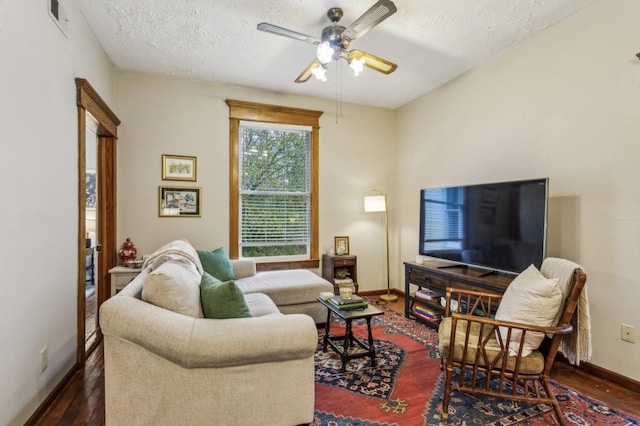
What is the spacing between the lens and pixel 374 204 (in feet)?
14.7

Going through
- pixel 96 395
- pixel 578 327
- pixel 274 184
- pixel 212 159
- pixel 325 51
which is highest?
pixel 325 51

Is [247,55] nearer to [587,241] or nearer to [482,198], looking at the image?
[482,198]

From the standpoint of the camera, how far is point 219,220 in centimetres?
405

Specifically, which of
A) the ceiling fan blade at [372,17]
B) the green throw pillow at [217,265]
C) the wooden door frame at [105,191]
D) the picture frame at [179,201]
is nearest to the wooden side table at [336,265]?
the green throw pillow at [217,265]

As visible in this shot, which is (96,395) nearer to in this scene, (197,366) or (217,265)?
(197,366)

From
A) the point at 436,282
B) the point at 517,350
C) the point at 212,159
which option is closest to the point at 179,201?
the point at 212,159

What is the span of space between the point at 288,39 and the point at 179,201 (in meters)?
2.18

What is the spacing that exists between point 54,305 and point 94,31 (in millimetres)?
2307

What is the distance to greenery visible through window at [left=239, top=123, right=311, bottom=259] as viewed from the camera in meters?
4.25

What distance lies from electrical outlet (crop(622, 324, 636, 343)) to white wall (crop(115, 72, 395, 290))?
2.82m

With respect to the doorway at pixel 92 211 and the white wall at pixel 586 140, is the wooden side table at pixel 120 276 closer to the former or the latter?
the doorway at pixel 92 211

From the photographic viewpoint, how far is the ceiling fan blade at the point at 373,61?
254cm

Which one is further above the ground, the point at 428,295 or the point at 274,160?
the point at 274,160

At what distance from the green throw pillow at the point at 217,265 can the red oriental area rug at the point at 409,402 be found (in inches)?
51.5
